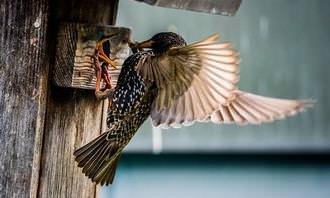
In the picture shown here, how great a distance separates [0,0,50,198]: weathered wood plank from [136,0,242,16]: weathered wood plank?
1.17 ft

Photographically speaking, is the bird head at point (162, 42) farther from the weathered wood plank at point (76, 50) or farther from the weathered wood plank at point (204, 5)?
the weathered wood plank at point (204, 5)

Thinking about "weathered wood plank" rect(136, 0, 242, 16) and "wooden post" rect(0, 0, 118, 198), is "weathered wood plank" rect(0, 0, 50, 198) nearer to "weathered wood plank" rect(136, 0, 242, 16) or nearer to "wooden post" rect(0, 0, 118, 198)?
"wooden post" rect(0, 0, 118, 198)

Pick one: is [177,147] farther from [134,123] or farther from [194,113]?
[194,113]

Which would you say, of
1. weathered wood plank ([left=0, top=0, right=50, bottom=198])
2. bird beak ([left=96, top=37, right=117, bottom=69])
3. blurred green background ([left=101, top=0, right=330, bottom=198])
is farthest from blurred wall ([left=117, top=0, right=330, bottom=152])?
weathered wood plank ([left=0, top=0, right=50, bottom=198])

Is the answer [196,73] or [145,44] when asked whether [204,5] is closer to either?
[196,73]

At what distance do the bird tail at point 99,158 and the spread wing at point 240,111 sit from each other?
0.17m

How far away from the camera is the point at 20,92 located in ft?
7.38

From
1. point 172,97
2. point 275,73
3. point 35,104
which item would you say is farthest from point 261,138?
point 35,104

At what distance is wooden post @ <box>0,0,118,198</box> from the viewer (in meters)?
2.23

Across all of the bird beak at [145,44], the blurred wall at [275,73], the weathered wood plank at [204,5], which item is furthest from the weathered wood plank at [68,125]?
the blurred wall at [275,73]

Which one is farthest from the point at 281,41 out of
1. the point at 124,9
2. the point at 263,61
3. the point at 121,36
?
the point at 121,36

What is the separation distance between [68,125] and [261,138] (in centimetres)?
197

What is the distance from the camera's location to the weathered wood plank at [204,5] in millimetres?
2074

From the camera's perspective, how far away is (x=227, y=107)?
8.46 feet
